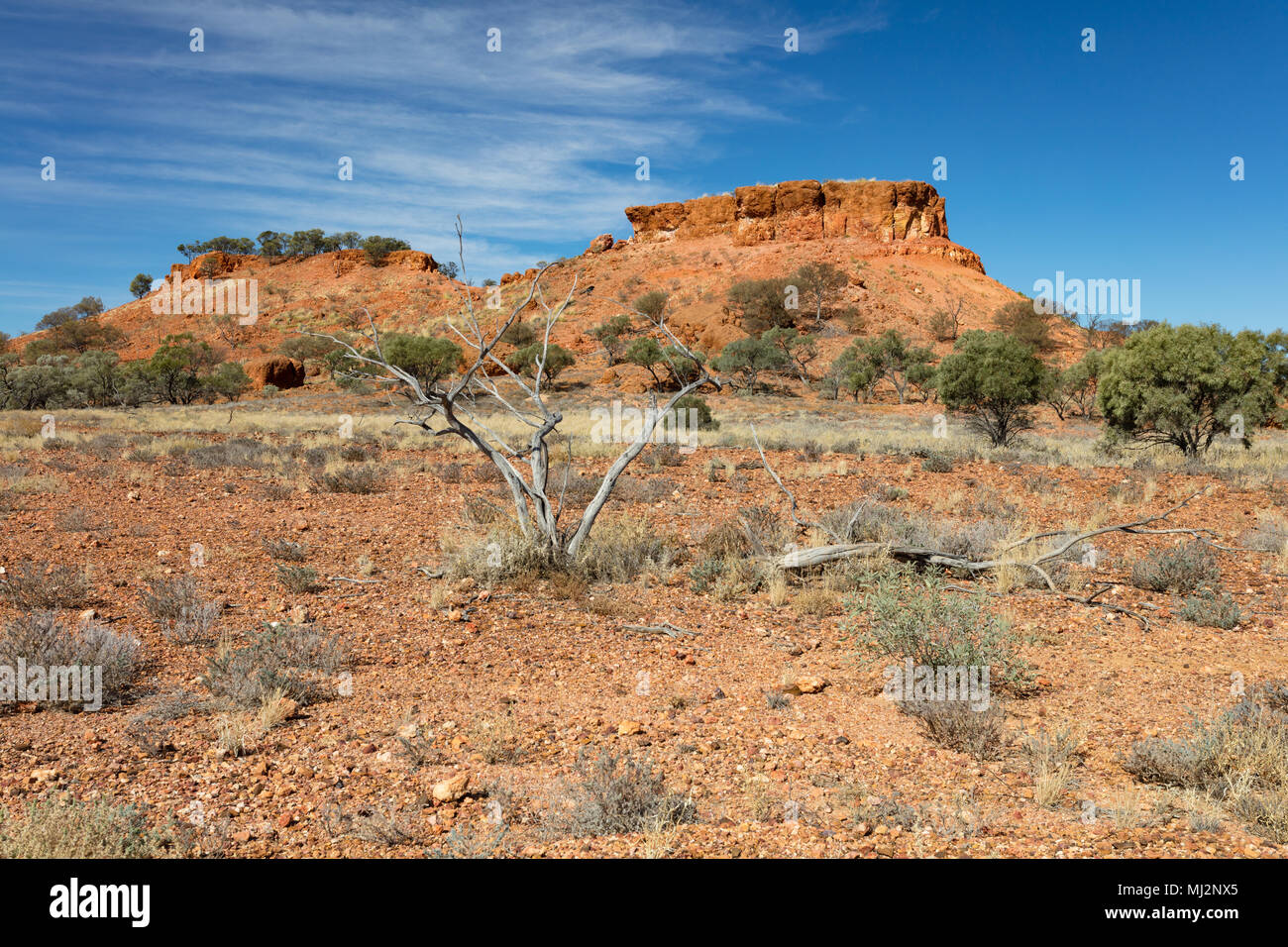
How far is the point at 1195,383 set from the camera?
48.4 feet

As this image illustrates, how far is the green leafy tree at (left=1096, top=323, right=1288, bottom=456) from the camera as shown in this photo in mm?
14586

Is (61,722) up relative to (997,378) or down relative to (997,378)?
down

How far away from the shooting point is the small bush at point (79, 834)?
2756 millimetres

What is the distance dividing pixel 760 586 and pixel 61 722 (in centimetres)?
530

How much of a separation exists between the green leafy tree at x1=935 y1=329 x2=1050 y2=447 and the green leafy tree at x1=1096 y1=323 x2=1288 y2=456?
3059mm

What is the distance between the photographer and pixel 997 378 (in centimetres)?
1869

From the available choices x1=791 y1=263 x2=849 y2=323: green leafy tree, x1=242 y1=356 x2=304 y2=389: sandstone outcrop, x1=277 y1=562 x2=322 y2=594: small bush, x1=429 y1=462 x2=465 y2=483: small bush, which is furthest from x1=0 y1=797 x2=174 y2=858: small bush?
x1=791 y1=263 x2=849 y2=323: green leafy tree

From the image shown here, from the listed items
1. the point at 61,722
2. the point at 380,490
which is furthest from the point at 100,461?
Answer: the point at 61,722

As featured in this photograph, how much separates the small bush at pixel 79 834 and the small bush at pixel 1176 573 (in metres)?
7.73

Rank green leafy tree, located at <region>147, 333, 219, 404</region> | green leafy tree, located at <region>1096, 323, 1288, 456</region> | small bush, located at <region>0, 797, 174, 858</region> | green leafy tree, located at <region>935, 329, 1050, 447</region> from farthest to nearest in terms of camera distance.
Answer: green leafy tree, located at <region>147, 333, 219, 404</region>, green leafy tree, located at <region>935, 329, 1050, 447</region>, green leafy tree, located at <region>1096, 323, 1288, 456</region>, small bush, located at <region>0, 797, 174, 858</region>

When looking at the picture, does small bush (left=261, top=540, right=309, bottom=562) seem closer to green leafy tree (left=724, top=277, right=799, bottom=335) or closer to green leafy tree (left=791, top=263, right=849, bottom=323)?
green leafy tree (left=724, top=277, right=799, bottom=335)

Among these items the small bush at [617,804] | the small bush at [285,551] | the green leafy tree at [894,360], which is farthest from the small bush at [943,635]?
the green leafy tree at [894,360]

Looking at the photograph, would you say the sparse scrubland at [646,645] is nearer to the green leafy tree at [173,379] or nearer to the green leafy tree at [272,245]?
the green leafy tree at [173,379]

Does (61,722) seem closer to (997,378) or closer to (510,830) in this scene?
(510,830)
